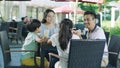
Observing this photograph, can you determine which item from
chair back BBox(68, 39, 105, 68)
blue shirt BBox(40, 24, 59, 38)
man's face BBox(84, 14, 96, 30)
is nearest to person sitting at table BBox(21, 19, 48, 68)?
blue shirt BBox(40, 24, 59, 38)

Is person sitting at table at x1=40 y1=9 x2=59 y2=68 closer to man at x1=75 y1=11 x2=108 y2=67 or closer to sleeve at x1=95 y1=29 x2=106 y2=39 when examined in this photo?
man at x1=75 y1=11 x2=108 y2=67

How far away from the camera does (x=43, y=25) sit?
5449 mm

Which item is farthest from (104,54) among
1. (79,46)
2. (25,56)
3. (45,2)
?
(45,2)

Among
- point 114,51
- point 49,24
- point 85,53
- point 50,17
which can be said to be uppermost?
point 50,17

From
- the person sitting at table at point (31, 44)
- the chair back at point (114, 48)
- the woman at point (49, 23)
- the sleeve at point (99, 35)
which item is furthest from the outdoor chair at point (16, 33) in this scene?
the sleeve at point (99, 35)

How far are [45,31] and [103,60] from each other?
1151 millimetres

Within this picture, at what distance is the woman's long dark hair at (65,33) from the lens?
384 cm

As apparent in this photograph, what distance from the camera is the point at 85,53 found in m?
3.74

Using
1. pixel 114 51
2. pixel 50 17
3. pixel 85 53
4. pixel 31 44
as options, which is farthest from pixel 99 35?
pixel 50 17

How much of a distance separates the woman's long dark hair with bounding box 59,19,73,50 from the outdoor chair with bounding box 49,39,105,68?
6.4 inches

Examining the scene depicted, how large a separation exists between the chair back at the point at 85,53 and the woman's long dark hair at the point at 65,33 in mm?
185

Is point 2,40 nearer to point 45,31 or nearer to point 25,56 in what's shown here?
point 25,56

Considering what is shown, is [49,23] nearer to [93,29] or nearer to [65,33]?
[93,29]

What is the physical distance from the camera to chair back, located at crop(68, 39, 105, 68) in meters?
3.66
